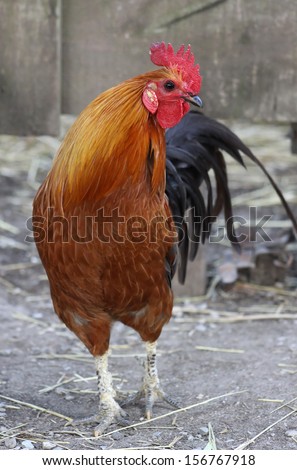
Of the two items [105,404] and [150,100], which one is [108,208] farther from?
[105,404]

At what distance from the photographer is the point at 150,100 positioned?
3.75 m

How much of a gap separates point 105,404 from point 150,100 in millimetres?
1642

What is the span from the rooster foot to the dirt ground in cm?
5

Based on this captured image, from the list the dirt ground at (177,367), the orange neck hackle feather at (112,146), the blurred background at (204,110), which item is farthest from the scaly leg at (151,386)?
the orange neck hackle feather at (112,146)

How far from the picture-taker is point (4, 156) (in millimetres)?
9312

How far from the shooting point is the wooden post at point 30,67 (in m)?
5.17

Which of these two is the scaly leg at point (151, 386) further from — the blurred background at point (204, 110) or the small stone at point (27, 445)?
the small stone at point (27, 445)

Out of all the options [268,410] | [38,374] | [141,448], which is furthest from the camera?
[38,374]

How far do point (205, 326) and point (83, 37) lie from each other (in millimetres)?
2157

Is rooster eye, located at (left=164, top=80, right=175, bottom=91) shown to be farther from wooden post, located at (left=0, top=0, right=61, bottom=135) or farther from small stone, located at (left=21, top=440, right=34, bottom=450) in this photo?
small stone, located at (left=21, top=440, right=34, bottom=450)

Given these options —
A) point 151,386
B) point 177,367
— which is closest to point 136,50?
point 177,367

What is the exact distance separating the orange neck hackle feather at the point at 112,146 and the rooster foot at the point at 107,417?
3.81 feet
